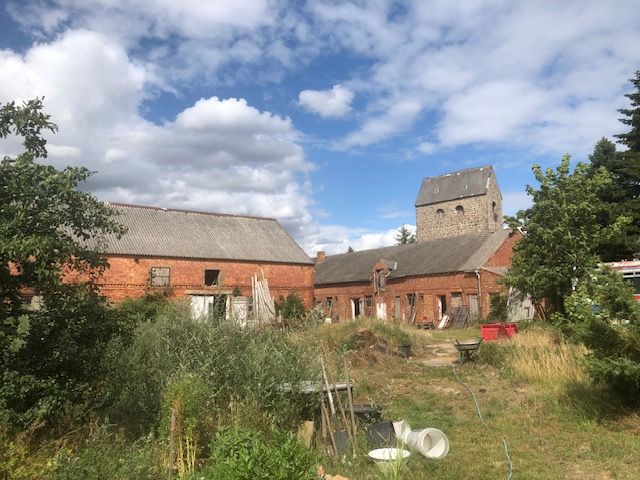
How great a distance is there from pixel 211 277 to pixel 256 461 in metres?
28.7

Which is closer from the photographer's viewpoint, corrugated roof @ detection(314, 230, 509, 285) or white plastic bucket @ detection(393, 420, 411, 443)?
white plastic bucket @ detection(393, 420, 411, 443)

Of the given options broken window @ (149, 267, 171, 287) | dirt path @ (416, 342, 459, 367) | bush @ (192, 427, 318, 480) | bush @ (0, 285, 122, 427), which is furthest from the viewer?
broken window @ (149, 267, 171, 287)

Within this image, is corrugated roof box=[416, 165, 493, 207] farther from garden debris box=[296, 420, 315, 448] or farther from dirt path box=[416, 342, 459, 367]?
garden debris box=[296, 420, 315, 448]

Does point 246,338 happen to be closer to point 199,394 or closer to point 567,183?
point 199,394

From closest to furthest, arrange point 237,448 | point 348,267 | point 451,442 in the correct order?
point 237,448, point 451,442, point 348,267

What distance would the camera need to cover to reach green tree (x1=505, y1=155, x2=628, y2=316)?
18109 mm

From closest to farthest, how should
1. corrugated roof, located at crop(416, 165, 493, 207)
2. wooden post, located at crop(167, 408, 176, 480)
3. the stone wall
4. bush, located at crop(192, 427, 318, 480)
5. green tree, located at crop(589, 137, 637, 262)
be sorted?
bush, located at crop(192, 427, 318, 480) < wooden post, located at crop(167, 408, 176, 480) < green tree, located at crop(589, 137, 637, 262) < the stone wall < corrugated roof, located at crop(416, 165, 493, 207)

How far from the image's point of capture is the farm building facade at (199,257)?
28.6 meters

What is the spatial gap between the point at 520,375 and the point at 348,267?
1197 inches

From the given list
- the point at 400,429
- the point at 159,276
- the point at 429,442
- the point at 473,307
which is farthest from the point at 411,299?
the point at 429,442

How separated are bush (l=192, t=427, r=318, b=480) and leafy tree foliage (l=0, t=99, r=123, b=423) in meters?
2.34

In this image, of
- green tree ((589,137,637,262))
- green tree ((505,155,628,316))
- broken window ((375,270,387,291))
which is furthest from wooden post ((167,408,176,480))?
broken window ((375,270,387,291))

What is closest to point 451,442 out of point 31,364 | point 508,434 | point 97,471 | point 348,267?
point 508,434

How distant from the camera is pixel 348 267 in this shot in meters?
41.4
